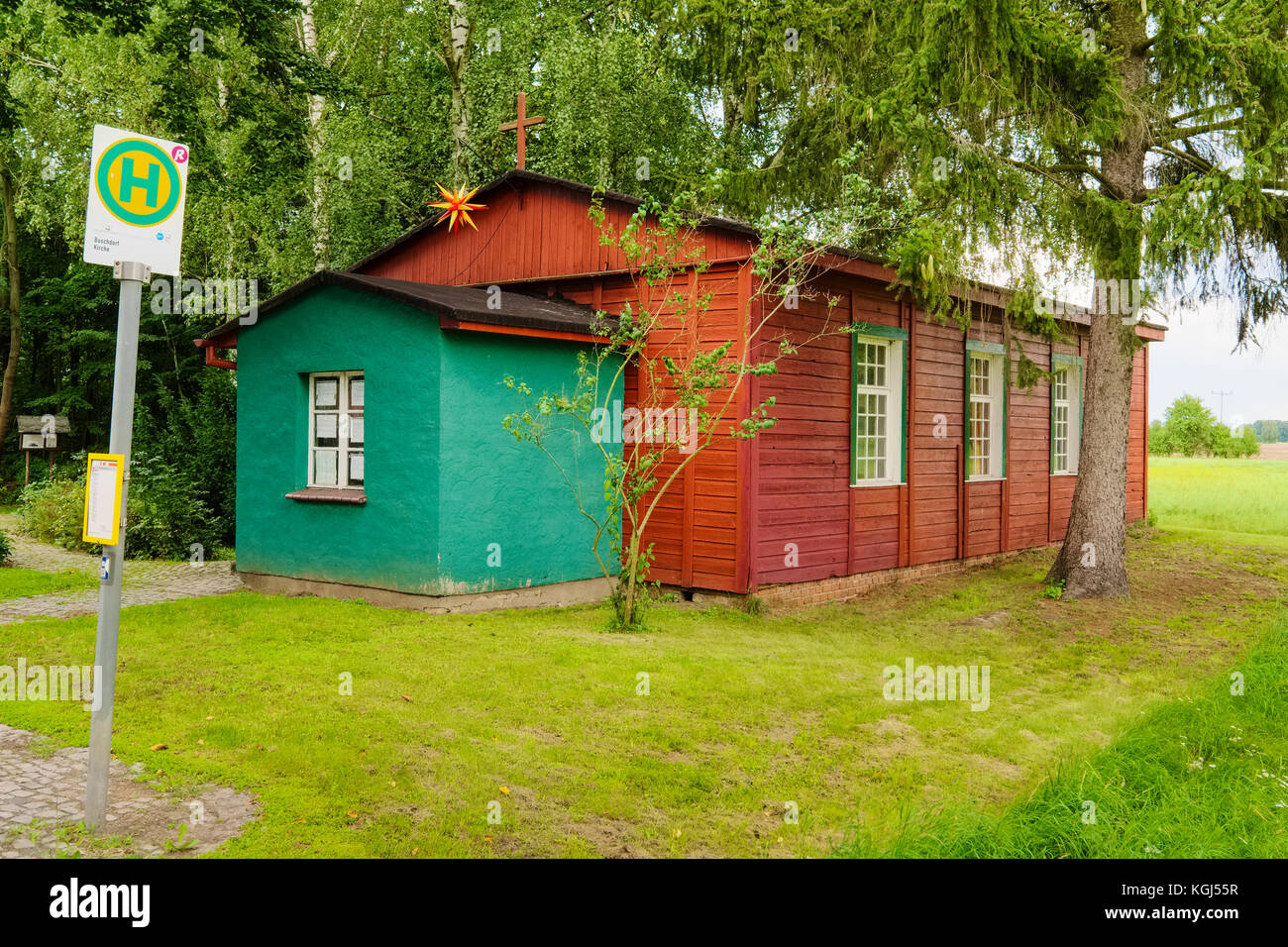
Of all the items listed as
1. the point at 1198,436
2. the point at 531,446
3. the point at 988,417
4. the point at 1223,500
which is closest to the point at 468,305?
the point at 531,446

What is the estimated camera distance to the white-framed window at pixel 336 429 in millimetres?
11406

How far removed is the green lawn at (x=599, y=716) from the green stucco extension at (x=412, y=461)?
71 centimetres

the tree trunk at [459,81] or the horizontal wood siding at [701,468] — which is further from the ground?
the tree trunk at [459,81]

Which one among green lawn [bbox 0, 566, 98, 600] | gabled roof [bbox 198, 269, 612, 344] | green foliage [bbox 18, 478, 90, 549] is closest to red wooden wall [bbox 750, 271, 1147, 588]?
gabled roof [bbox 198, 269, 612, 344]

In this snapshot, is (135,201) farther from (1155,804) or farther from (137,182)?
(1155,804)

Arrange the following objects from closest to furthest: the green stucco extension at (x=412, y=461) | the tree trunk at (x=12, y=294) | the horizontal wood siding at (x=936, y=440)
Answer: the green stucco extension at (x=412, y=461), the horizontal wood siding at (x=936, y=440), the tree trunk at (x=12, y=294)

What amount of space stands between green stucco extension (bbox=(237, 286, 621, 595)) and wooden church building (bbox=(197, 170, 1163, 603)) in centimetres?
2

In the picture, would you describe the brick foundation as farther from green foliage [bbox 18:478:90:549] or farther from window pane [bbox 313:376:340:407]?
green foliage [bbox 18:478:90:549]

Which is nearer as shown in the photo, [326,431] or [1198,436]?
[326,431]

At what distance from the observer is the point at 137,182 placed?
4422 millimetres

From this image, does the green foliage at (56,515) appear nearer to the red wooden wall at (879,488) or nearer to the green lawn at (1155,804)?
the red wooden wall at (879,488)

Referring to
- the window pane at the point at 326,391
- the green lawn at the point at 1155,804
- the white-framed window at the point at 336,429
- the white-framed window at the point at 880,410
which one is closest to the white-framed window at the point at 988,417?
the white-framed window at the point at 880,410

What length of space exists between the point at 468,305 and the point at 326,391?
229cm
